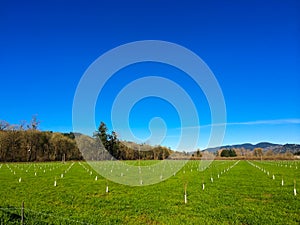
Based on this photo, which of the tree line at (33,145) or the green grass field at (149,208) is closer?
the green grass field at (149,208)

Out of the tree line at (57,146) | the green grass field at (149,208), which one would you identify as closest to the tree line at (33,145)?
the tree line at (57,146)

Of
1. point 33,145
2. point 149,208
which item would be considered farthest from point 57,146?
point 149,208

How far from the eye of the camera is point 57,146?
296 ft

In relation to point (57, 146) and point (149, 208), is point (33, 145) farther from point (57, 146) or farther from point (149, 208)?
point (149, 208)

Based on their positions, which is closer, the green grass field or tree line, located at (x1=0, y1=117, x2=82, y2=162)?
the green grass field

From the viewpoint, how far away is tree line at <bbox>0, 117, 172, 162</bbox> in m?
76.9

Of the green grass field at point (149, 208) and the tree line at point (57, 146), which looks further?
the tree line at point (57, 146)

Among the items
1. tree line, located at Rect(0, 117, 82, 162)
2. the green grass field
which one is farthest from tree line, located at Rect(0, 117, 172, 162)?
the green grass field

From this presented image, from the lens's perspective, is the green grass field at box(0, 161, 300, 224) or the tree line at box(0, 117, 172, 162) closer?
the green grass field at box(0, 161, 300, 224)

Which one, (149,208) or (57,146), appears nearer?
(149,208)

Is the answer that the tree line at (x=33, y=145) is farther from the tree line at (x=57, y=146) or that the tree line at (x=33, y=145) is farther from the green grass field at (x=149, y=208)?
the green grass field at (x=149, y=208)

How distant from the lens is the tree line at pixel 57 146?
76.9 meters

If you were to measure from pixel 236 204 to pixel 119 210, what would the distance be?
6976 millimetres

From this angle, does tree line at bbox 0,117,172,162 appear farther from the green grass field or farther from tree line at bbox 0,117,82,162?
the green grass field
